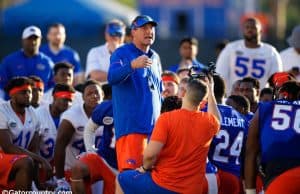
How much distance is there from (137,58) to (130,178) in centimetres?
113

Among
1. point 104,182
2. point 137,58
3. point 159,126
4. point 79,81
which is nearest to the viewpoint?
point 159,126

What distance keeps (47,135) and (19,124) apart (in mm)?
1080

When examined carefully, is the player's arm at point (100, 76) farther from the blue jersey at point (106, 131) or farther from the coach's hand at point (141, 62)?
the coach's hand at point (141, 62)

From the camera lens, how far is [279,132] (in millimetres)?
8117

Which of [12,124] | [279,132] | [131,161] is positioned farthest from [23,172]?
[279,132]

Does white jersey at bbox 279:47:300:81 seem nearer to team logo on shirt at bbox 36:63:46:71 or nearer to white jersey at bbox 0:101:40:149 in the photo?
team logo on shirt at bbox 36:63:46:71

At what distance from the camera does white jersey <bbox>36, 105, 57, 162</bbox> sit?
12.1m

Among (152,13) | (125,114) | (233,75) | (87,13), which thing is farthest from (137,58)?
(152,13)

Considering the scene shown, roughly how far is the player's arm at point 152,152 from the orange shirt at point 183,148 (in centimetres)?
5

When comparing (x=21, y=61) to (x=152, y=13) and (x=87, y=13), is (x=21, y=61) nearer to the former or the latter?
(x=87, y=13)

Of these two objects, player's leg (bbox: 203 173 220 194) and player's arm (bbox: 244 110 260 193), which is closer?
player's arm (bbox: 244 110 260 193)

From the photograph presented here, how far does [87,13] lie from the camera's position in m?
30.9

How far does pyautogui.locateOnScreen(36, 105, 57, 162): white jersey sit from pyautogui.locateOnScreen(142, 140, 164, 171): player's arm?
3590 mm

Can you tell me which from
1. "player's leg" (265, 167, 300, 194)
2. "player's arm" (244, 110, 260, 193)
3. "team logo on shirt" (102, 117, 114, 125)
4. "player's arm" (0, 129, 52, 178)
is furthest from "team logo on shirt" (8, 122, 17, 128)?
"player's leg" (265, 167, 300, 194)
